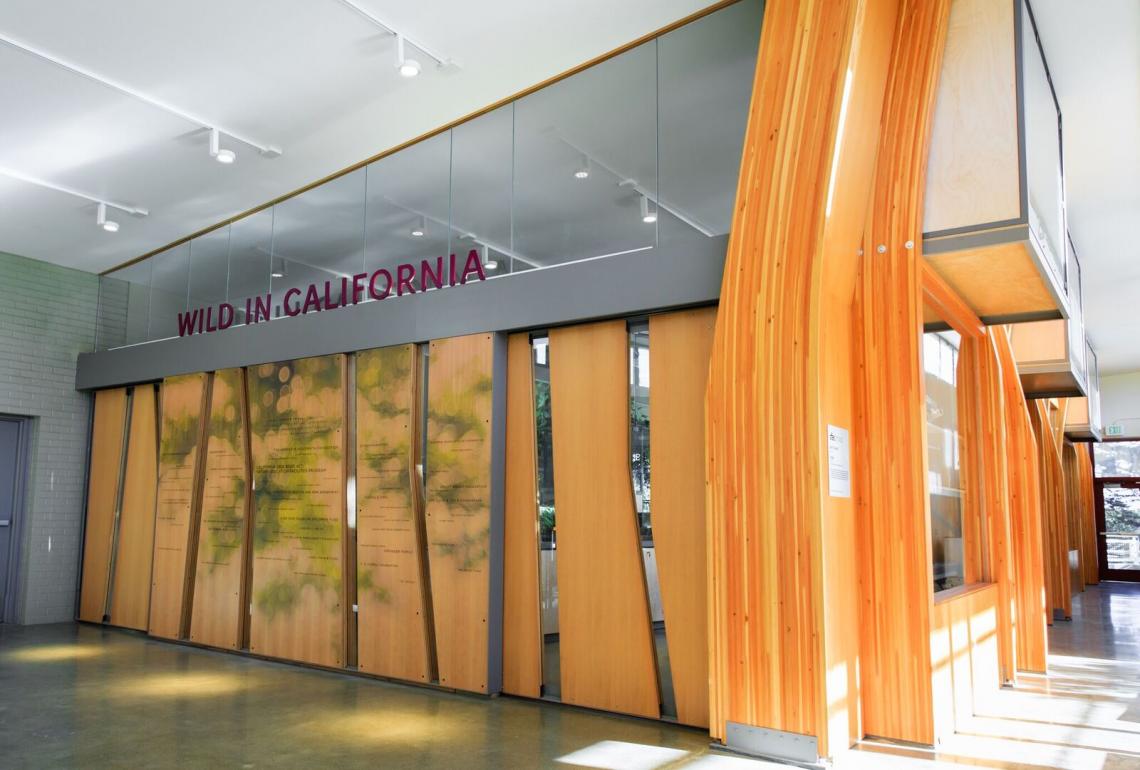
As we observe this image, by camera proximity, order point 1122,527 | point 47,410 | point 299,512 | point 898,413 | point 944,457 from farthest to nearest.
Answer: point 1122,527 → point 47,410 → point 299,512 → point 944,457 → point 898,413

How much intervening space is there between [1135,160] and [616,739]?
23.3 feet

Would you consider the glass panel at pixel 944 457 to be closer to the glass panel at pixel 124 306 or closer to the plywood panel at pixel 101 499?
the glass panel at pixel 124 306

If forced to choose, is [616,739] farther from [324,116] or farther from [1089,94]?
[1089,94]

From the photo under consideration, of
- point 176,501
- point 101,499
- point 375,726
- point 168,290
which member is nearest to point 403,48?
point 375,726

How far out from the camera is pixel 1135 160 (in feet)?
25.8

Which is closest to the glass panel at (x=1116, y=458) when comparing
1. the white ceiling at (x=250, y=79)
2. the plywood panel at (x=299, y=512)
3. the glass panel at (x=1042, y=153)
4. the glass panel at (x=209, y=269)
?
the glass panel at (x=1042, y=153)

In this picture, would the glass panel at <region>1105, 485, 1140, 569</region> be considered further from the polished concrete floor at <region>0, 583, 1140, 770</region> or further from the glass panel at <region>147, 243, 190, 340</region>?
the glass panel at <region>147, 243, 190, 340</region>

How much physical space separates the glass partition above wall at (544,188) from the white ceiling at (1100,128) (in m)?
2.28

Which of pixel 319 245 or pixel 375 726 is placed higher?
pixel 319 245

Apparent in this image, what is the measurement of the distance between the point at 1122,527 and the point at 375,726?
19.3 meters

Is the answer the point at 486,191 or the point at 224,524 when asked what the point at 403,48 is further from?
the point at 224,524

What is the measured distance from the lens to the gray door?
10.5 m

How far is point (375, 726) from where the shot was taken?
5680 millimetres

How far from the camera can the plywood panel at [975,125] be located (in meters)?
4.93
